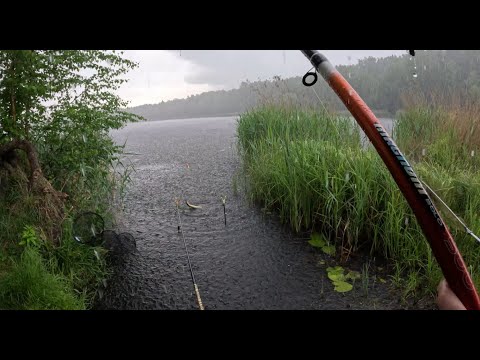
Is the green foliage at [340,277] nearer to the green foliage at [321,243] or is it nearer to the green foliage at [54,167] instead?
the green foliage at [321,243]

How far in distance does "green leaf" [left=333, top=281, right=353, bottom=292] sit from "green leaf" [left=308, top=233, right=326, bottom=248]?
0.63 m

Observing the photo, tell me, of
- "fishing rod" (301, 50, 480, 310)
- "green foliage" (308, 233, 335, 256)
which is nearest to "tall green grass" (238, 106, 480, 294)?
"green foliage" (308, 233, 335, 256)

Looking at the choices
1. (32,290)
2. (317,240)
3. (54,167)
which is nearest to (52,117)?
(54,167)

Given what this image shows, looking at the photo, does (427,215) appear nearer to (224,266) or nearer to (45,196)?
(224,266)

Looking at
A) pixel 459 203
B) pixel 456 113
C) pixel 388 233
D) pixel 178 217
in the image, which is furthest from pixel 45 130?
pixel 456 113

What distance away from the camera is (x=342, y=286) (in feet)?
8.96

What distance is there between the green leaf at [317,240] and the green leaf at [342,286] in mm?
631

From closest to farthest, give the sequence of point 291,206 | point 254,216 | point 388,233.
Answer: point 388,233
point 291,206
point 254,216

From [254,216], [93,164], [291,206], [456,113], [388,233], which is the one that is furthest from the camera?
[456,113]

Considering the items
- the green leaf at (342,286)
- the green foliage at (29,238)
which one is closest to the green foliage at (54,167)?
the green foliage at (29,238)

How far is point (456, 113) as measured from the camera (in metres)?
5.68
